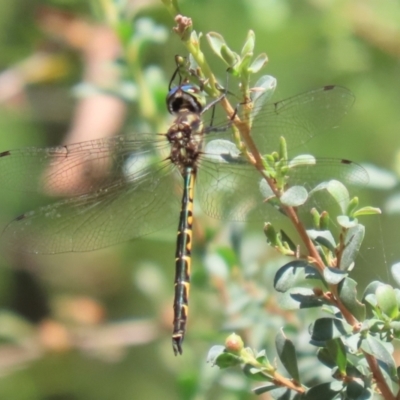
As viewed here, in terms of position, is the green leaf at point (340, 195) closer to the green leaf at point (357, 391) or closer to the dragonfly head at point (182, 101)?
the green leaf at point (357, 391)

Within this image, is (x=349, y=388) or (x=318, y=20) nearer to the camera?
(x=349, y=388)

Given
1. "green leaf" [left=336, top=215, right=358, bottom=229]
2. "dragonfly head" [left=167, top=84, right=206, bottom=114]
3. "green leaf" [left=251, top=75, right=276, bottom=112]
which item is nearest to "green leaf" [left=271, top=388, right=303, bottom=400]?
"green leaf" [left=336, top=215, right=358, bottom=229]

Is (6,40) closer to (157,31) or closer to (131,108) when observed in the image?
(131,108)

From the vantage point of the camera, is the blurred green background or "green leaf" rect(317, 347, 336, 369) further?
the blurred green background

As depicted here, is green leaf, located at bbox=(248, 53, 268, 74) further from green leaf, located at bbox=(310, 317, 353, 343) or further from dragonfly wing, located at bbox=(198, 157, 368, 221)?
green leaf, located at bbox=(310, 317, 353, 343)

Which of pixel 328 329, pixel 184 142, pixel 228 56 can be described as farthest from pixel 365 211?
pixel 184 142

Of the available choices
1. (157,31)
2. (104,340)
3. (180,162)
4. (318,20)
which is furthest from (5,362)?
(318,20)

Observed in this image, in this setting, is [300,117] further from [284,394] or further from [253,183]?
[284,394]

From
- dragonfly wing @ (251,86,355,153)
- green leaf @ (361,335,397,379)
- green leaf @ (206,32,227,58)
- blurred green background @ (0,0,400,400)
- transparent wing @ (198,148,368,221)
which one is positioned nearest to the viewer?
green leaf @ (361,335,397,379)
